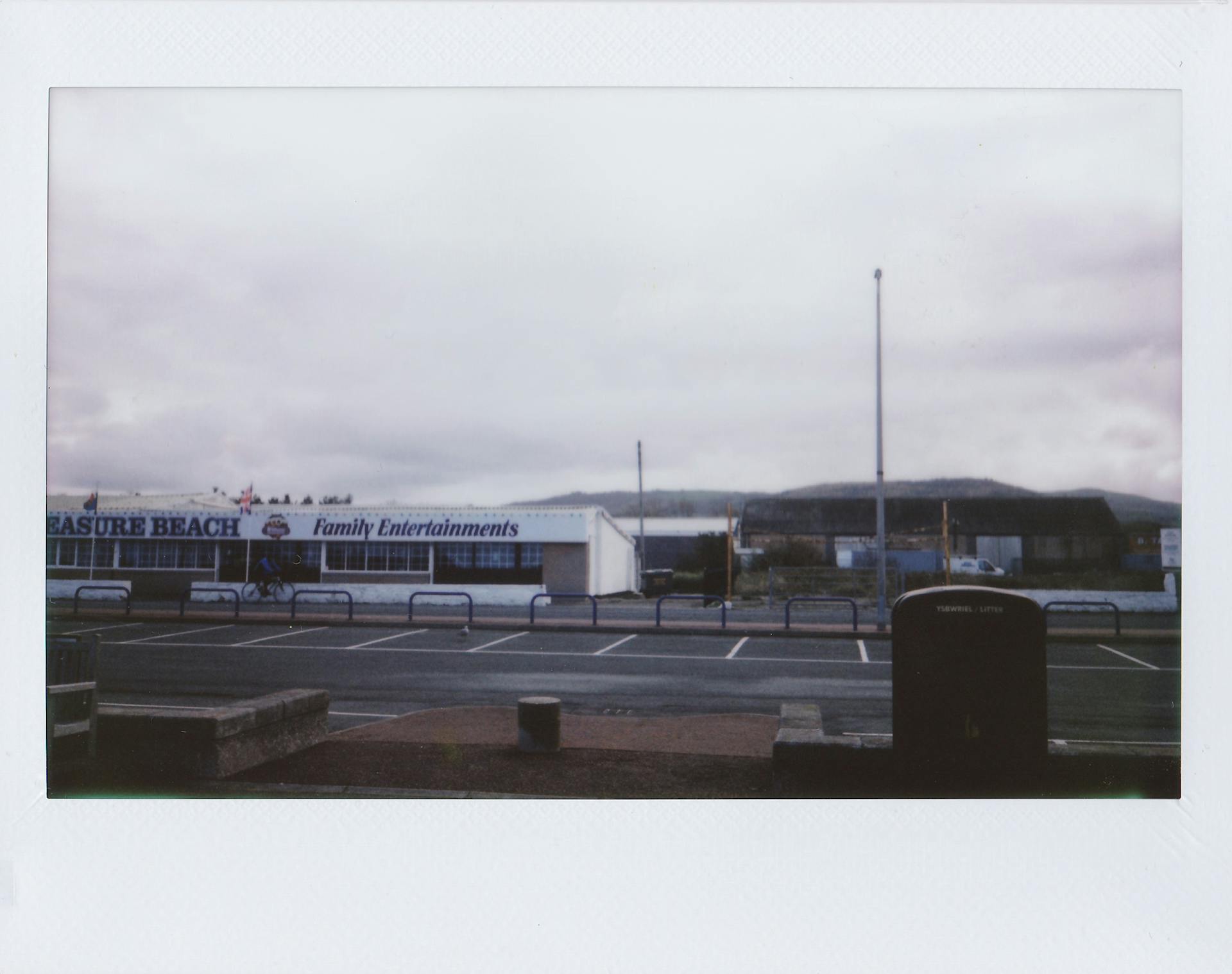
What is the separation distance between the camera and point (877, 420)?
19.3 metres

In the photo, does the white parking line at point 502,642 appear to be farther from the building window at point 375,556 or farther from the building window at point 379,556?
the building window at point 379,556

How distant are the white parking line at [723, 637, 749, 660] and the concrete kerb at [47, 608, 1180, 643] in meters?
0.66

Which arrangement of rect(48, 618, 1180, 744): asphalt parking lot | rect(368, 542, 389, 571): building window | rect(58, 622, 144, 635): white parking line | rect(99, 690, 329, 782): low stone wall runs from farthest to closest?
rect(368, 542, 389, 571): building window
rect(58, 622, 144, 635): white parking line
rect(48, 618, 1180, 744): asphalt parking lot
rect(99, 690, 329, 782): low stone wall

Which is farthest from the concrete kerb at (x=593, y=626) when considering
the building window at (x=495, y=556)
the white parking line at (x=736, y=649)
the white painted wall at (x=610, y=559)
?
the white painted wall at (x=610, y=559)

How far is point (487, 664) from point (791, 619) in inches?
406

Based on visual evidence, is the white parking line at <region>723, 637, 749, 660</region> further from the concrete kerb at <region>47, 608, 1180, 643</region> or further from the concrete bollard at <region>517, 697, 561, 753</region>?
the concrete bollard at <region>517, 697, 561, 753</region>

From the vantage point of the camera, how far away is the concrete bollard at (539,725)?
6824 mm

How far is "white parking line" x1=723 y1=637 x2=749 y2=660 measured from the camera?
47.8 ft

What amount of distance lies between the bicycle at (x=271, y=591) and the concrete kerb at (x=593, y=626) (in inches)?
243

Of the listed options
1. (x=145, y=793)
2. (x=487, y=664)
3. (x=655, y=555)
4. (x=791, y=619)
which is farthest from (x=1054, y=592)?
(x=655, y=555)

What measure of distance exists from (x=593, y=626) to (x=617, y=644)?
2.26 m

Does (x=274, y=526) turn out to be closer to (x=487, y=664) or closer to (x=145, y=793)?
(x=487, y=664)

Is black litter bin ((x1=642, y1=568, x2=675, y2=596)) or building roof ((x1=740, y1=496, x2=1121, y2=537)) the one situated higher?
building roof ((x1=740, y1=496, x2=1121, y2=537))

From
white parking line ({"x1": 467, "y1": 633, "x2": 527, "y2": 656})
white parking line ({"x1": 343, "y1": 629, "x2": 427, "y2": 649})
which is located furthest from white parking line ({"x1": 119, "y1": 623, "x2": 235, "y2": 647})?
A: white parking line ({"x1": 467, "y1": 633, "x2": 527, "y2": 656})
